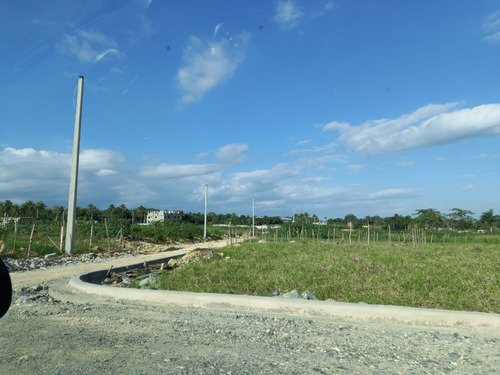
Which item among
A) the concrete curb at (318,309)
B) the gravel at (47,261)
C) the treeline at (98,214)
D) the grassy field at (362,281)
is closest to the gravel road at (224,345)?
the concrete curb at (318,309)

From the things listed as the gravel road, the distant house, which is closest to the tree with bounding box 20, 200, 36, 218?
the distant house

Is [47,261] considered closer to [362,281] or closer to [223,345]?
[362,281]

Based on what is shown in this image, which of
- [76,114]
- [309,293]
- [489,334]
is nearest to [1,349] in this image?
[309,293]

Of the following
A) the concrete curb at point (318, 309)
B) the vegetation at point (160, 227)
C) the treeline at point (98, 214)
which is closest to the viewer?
the concrete curb at point (318, 309)

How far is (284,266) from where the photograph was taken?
1182 cm

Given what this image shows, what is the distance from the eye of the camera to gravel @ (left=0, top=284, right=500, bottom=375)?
4.03m

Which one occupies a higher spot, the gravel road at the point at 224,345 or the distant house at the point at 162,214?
the distant house at the point at 162,214

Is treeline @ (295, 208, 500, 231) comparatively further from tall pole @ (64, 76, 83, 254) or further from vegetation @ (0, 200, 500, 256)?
tall pole @ (64, 76, 83, 254)

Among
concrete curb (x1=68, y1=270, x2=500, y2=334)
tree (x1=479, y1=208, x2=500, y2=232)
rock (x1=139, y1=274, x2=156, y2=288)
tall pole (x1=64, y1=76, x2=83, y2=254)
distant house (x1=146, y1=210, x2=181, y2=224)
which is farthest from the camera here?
distant house (x1=146, y1=210, x2=181, y2=224)

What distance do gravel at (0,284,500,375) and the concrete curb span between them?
0.20 meters

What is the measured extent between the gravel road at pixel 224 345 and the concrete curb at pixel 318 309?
14cm

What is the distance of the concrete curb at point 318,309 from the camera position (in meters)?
5.53

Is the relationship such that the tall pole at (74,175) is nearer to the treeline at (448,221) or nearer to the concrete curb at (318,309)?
the concrete curb at (318,309)

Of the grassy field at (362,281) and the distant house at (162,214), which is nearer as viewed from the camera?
the grassy field at (362,281)
